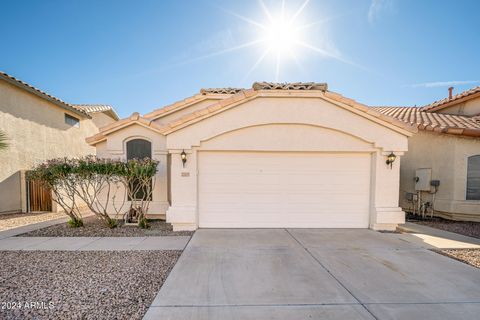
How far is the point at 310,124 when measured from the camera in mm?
6844

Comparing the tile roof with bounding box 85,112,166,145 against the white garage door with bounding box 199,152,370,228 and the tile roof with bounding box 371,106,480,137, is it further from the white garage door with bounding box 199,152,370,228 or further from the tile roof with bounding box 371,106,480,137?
the tile roof with bounding box 371,106,480,137

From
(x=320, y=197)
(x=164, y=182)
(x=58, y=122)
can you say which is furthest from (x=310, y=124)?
(x=58, y=122)

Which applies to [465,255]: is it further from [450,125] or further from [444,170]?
[450,125]

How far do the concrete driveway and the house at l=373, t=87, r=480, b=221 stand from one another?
4.99 meters

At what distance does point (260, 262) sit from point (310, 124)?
439 centimetres

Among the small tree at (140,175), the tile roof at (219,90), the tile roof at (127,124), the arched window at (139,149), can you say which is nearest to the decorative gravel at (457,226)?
the tile roof at (219,90)

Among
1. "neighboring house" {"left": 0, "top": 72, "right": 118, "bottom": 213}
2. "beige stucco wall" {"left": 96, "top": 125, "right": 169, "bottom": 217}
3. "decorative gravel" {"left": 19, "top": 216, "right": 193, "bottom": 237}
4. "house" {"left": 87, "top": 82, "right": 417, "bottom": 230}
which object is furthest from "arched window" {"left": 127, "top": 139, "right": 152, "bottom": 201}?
"neighboring house" {"left": 0, "top": 72, "right": 118, "bottom": 213}

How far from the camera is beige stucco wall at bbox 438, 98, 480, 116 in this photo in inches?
428

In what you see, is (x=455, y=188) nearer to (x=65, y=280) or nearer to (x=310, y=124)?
(x=310, y=124)

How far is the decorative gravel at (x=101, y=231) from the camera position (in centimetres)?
664

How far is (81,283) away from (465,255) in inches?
327

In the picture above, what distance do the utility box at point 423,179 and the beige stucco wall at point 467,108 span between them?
16.3ft

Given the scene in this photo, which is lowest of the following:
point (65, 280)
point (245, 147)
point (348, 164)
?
point (65, 280)

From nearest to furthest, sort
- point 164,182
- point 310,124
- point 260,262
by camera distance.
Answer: point 260,262 < point 310,124 < point 164,182
